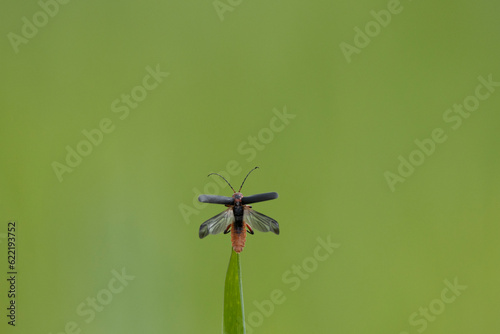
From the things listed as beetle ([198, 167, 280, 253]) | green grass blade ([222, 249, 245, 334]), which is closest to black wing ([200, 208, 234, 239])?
beetle ([198, 167, 280, 253])

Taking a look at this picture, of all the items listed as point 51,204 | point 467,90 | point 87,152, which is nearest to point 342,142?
point 467,90

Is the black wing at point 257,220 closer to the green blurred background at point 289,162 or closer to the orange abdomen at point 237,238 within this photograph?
the orange abdomen at point 237,238

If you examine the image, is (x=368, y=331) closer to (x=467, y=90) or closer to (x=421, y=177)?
(x=421, y=177)

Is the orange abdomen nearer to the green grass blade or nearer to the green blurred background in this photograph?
the green grass blade

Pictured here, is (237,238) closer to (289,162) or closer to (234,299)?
(234,299)

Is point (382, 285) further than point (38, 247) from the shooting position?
Yes

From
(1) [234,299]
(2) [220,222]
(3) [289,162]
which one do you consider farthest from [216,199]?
(3) [289,162]

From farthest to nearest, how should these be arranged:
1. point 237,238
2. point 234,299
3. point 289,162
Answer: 1. point 289,162
2. point 237,238
3. point 234,299
